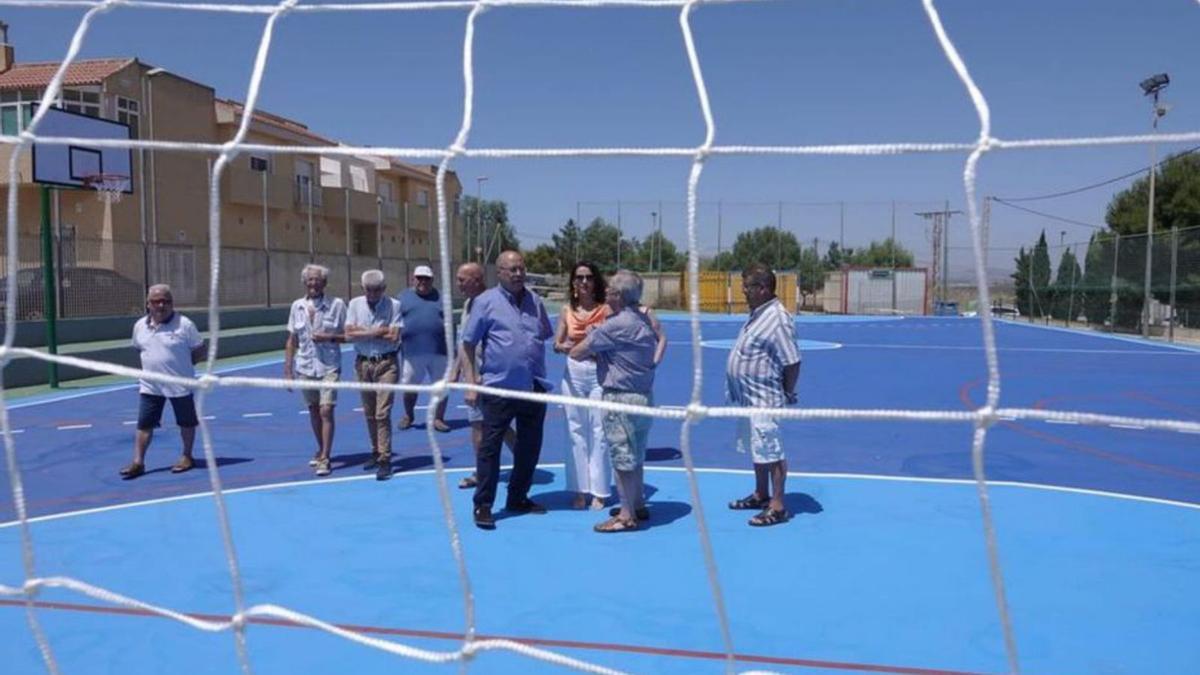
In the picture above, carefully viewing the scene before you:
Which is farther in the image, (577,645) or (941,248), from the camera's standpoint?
(941,248)

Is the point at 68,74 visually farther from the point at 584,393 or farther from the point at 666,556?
the point at 666,556

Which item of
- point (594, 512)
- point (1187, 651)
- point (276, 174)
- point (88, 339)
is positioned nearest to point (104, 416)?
point (594, 512)

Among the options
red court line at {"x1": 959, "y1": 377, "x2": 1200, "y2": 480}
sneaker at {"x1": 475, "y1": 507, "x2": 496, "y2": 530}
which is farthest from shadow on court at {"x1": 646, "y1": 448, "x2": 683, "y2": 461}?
red court line at {"x1": 959, "y1": 377, "x2": 1200, "y2": 480}

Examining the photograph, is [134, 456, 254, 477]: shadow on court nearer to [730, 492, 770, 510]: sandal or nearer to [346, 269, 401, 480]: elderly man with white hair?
[346, 269, 401, 480]: elderly man with white hair

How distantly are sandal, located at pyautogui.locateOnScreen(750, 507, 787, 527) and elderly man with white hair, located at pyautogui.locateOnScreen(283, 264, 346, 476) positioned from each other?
10.2 feet

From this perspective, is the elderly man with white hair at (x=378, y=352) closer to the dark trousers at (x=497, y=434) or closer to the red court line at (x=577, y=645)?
the dark trousers at (x=497, y=434)

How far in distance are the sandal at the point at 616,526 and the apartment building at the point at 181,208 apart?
9.88m

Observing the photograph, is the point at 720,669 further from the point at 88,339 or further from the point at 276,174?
the point at 276,174

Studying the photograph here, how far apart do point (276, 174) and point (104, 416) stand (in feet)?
54.5

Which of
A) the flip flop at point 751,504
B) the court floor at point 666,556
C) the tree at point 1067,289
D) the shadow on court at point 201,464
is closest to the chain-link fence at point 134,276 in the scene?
the shadow on court at point 201,464

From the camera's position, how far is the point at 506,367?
5.09 meters

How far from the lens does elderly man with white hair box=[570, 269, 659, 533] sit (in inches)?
194

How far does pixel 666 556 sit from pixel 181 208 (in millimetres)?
20074

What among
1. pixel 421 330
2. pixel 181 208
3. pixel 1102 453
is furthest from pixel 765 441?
pixel 181 208
